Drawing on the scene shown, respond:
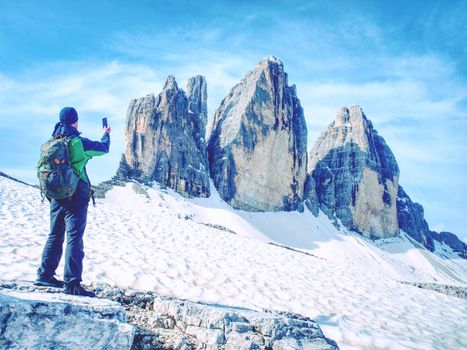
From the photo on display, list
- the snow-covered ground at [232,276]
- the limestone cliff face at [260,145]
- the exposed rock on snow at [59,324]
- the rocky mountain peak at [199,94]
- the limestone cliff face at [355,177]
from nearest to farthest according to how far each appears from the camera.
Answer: the exposed rock on snow at [59,324], the snow-covered ground at [232,276], the limestone cliff face at [260,145], the rocky mountain peak at [199,94], the limestone cliff face at [355,177]

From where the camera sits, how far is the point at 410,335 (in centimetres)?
711

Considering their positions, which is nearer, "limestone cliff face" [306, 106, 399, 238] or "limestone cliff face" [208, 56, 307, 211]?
"limestone cliff face" [208, 56, 307, 211]

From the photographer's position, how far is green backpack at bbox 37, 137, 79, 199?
4492mm

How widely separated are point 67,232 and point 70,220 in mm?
157

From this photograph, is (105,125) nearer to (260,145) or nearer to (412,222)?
(260,145)

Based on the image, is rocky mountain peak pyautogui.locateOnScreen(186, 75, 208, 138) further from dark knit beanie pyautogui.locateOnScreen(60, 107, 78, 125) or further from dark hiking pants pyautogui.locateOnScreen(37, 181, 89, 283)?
dark hiking pants pyautogui.locateOnScreen(37, 181, 89, 283)

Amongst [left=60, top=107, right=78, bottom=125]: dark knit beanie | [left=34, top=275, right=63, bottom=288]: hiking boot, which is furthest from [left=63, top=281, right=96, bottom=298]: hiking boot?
[left=60, top=107, right=78, bottom=125]: dark knit beanie

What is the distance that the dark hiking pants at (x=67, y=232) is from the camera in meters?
4.70

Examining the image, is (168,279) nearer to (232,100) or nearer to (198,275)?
(198,275)

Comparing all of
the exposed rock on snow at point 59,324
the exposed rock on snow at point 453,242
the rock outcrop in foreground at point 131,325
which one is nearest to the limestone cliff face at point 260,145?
the rock outcrop in foreground at point 131,325

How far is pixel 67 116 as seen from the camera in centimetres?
495

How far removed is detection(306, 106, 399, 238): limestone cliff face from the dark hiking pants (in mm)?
57948

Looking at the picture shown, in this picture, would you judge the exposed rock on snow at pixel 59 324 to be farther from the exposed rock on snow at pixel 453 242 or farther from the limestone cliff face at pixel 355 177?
the exposed rock on snow at pixel 453 242

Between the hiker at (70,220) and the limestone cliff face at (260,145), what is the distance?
142ft
